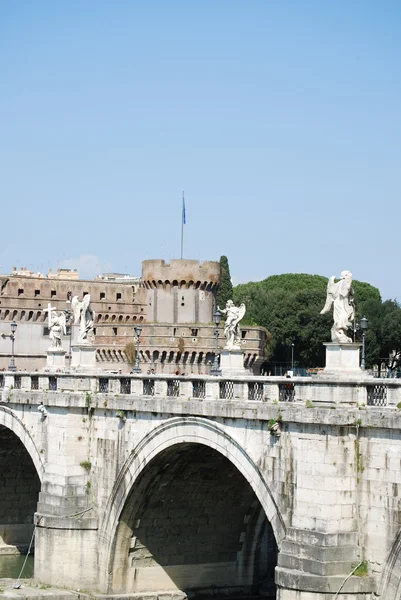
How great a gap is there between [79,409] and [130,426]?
2.74 meters

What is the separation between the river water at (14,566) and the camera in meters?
43.5

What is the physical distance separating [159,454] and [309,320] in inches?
2244

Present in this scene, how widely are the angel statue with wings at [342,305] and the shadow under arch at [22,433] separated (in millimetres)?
13445

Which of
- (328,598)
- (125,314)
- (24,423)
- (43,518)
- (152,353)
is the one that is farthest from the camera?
(125,314)

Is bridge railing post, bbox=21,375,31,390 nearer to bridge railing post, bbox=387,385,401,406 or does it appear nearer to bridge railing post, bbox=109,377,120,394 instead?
bridge railing post, bbox=109,377,120,394

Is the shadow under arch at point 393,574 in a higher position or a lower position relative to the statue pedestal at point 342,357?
lower

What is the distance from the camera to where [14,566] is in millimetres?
45562

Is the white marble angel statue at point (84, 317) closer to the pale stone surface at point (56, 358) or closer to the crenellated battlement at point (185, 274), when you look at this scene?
the pale stone surface at point (56, 358)

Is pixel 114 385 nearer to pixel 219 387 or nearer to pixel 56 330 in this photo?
pixel 219 387

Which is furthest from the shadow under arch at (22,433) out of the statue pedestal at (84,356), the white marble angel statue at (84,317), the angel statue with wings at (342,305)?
the angel statue with wings at (342,305)

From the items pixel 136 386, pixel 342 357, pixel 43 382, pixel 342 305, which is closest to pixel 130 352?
pixel 43 382

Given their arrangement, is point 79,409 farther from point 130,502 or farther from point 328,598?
point 328,598

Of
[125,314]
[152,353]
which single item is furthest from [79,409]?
[125,314]

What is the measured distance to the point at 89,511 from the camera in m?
36.0
